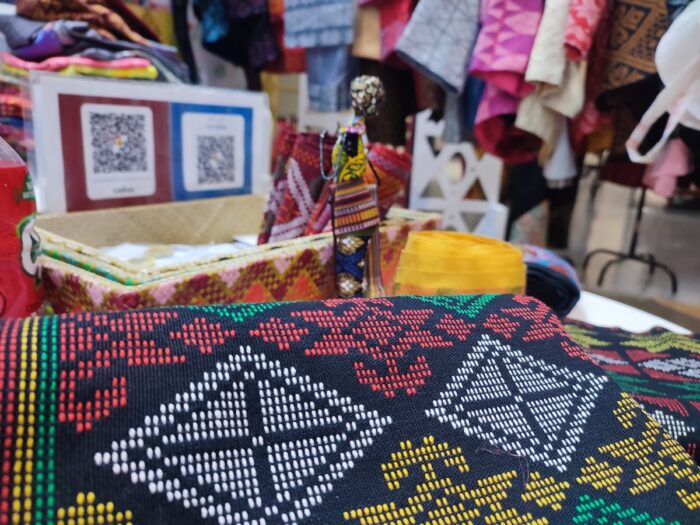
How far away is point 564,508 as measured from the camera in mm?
271

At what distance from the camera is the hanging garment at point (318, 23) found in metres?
1.12

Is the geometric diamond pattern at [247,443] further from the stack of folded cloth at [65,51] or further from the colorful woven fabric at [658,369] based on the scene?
the stack of folded cloth at [65,51]

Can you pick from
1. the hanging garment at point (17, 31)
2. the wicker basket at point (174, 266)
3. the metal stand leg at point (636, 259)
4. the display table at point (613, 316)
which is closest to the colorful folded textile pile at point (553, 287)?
the display table at point (613, 316)

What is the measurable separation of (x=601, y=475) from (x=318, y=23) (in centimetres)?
109

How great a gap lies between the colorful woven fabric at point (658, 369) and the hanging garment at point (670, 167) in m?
0.59

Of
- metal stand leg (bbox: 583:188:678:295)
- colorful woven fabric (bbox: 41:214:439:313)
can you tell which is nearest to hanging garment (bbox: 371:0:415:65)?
colorful woven fabric (bbox: 41:214:439:313)

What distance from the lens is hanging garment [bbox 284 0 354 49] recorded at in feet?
3.67

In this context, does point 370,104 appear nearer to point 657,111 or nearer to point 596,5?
point 657,111

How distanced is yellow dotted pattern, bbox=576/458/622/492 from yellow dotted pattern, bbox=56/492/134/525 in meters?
0.23

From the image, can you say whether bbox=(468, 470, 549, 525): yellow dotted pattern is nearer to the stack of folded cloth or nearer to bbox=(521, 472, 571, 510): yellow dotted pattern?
bbox=(521, 472, 571, 510): yellow dotted pattern

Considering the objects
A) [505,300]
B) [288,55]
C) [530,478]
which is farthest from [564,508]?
[288,55]

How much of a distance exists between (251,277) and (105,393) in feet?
0.91

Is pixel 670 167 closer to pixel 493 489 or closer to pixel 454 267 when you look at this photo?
pixel 454 267

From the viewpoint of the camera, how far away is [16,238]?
0.38 metres
